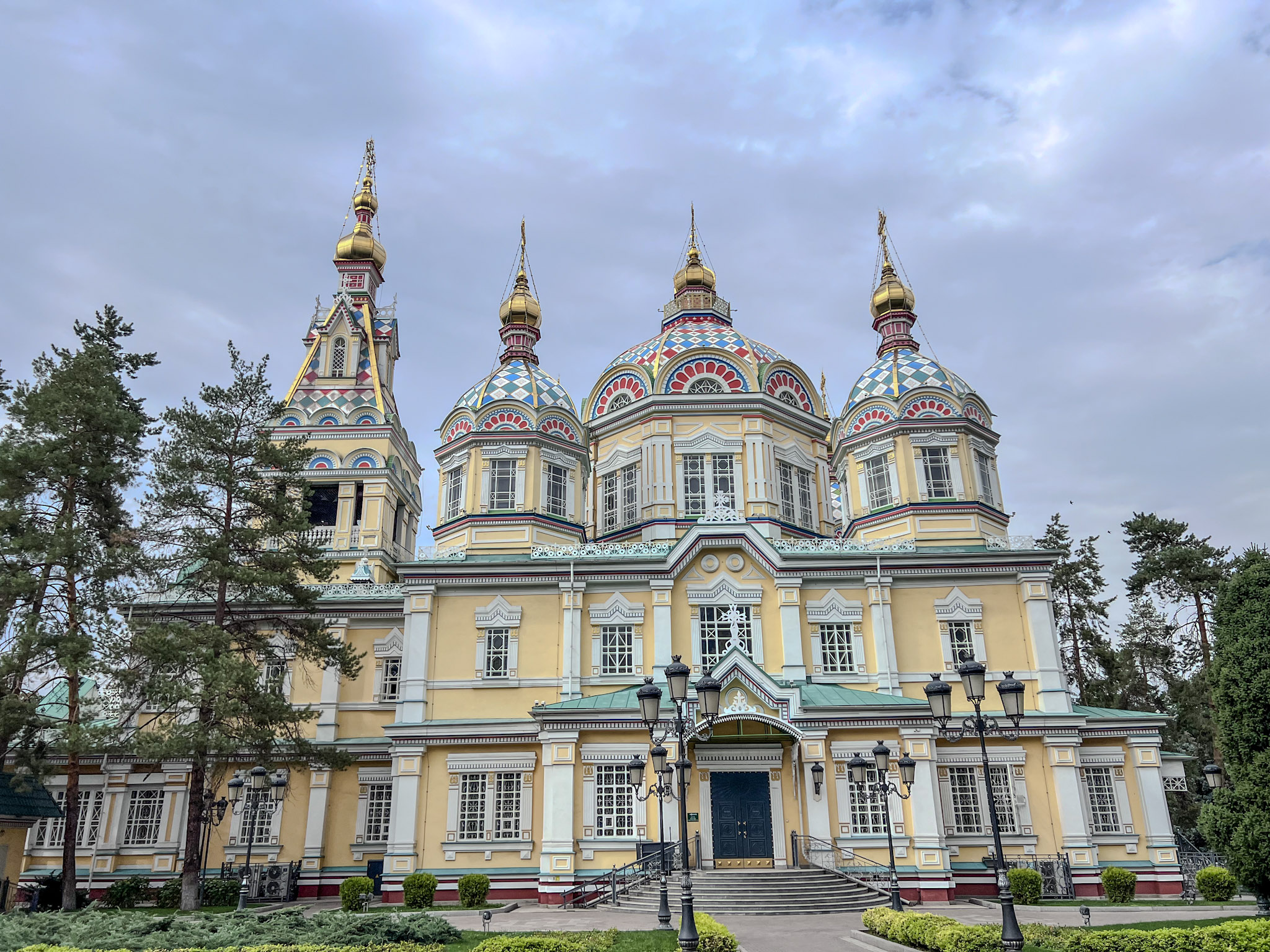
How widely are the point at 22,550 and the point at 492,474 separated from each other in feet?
41.5

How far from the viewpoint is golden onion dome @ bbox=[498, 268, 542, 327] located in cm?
3409

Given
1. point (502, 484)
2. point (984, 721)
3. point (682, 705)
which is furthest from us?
point (502, 484)

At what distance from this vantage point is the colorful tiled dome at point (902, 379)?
2936 centimetres

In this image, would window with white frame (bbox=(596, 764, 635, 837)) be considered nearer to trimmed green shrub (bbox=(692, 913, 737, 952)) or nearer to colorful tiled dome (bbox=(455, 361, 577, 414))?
trimmed green shrub (bbox=(692, 913, 737, 952))

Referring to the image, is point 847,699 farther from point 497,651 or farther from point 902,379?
point 902,379

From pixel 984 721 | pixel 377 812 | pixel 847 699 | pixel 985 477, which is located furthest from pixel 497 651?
pixel 985 477

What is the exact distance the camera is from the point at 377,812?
26250 mm

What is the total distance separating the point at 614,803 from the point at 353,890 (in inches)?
256

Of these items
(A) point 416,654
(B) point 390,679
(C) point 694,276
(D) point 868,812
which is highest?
(C) point 694,276

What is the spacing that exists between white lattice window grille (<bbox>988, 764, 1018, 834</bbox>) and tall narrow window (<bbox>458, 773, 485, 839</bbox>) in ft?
44.9

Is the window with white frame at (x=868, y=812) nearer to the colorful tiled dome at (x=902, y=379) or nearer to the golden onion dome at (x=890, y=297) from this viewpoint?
the colorful tiled dome at (x=902, y=379)

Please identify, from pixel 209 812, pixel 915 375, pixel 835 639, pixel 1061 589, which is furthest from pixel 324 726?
pixel 1061 589

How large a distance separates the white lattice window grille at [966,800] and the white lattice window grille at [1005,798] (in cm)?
49

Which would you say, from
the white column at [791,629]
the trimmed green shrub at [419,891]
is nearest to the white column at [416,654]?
the trimmed green shrub at [419,891]
